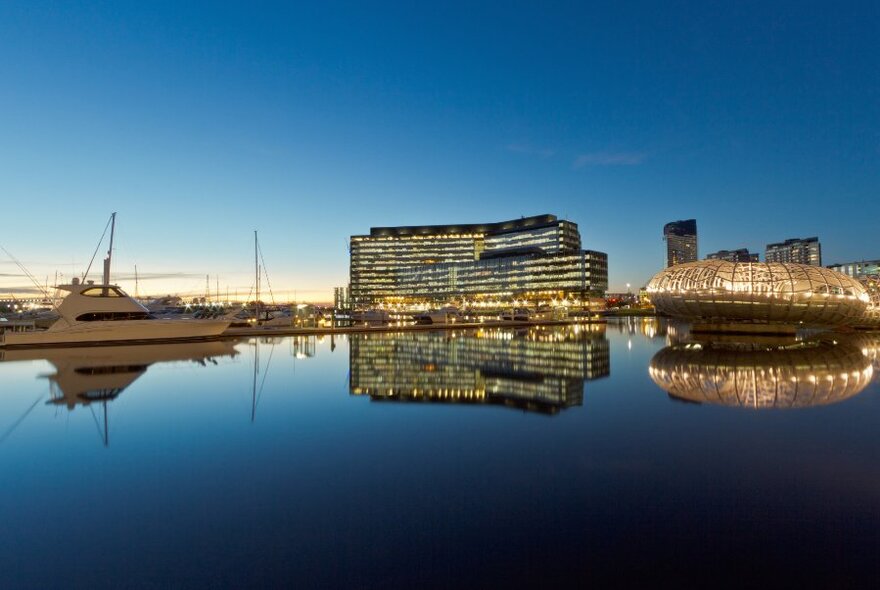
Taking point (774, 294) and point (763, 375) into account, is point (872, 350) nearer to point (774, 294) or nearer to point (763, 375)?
point (774, 294)

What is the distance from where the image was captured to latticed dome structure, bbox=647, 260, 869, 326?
2775 cm

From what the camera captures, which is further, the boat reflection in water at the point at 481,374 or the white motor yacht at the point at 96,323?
the white motor yacht at the point at 96,323

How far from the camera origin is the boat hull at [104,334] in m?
28.1

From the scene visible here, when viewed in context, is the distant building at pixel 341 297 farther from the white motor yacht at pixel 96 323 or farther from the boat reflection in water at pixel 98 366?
the boat reflection in water at pixel 98 366

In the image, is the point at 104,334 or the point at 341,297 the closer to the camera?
the point at 104,334

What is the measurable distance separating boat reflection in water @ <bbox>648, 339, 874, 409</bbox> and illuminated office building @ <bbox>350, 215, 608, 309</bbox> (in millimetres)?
123514

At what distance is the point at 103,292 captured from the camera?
29875mm

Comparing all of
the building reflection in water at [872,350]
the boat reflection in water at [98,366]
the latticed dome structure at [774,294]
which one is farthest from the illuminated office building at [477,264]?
the boat reflection in water at [98,366]

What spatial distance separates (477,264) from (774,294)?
13965 centimetres

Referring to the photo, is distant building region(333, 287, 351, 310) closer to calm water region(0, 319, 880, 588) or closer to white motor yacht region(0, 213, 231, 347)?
white motor yacht region(0, 213, 231, 347)

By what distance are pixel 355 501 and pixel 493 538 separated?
1735 mm

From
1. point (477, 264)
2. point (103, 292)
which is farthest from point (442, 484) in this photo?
point (477, 264)

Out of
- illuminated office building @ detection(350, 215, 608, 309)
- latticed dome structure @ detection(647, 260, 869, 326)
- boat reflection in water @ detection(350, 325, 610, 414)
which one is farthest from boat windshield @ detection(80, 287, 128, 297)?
illuminated office building @ detection(350, 215, 608, 309)

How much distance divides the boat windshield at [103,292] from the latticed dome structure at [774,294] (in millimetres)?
36474
